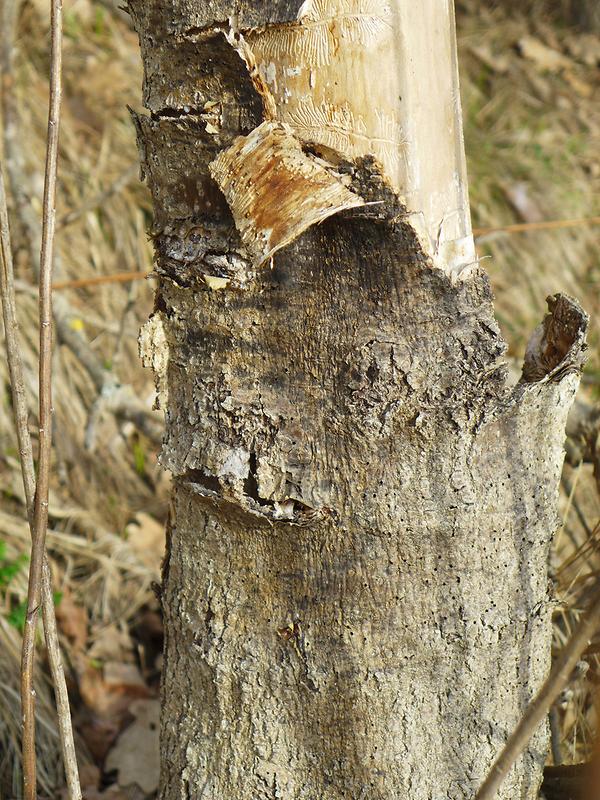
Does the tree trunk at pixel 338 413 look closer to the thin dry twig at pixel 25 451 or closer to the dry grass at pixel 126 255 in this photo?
the thin dry twig at pixel 25 451

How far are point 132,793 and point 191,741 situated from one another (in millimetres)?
819

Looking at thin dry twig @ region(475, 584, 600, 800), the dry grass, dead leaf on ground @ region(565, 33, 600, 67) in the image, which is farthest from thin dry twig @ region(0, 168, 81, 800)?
dead leaf on ground @ region(565, 33, 600, 67)

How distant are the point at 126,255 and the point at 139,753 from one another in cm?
177

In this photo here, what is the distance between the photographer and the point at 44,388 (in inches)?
38.6

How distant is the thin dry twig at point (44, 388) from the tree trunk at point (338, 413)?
0.11 m

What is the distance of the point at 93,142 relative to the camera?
3018mm

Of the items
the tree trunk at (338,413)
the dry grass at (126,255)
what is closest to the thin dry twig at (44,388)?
the tree trunk at (338,413)

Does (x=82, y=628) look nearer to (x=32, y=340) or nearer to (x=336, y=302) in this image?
(x=32, y=340)

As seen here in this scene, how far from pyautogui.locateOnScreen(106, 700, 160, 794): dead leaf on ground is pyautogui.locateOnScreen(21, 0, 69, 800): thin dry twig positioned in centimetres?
87

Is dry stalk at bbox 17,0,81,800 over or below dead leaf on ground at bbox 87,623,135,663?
over

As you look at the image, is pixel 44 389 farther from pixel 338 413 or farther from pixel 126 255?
pixel 126 255

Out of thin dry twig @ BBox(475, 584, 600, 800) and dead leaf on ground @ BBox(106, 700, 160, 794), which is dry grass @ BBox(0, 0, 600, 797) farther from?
thin dry twig @ BBox(475, 584, 600, 800)

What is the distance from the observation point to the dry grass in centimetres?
210

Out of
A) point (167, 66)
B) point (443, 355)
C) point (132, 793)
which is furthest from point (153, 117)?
point (132, 793)
